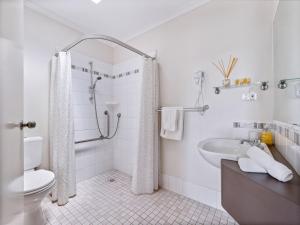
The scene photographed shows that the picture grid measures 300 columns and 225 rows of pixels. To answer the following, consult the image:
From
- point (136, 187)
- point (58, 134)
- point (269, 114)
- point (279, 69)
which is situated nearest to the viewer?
point (279, 69)

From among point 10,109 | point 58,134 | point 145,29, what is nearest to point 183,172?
point 58,134

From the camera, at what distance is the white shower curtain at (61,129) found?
1.74 m

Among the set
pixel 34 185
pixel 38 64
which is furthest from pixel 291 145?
pixel 38 64

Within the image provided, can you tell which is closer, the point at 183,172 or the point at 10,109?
the point at 10,109

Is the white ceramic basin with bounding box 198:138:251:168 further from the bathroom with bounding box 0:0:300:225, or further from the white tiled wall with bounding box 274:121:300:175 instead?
the white tiled wall with bounding box 274:121:300:175

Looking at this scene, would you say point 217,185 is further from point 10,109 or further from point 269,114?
point 10,109

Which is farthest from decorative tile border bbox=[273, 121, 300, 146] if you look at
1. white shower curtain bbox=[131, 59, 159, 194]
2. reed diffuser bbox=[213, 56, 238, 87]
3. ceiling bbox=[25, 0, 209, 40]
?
ceiling bbox=[25, 0, 209, 40]

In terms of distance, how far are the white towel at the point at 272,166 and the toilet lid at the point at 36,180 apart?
1652 mm

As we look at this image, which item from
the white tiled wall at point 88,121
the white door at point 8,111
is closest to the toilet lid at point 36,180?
the white door at point 8,111

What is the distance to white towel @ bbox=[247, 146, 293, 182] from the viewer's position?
65cm

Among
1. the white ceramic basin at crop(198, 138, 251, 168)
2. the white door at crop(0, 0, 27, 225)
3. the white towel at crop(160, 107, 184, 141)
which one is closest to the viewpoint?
the white door at crop(0, 0, 27, 225)

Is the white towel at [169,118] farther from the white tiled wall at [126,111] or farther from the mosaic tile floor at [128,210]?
the mosaic tile floor at [128,210]

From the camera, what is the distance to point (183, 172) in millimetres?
1925

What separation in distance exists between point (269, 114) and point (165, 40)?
62.4 inches
